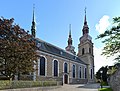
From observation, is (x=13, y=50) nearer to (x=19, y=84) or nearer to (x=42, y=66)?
(x=19, y=84)

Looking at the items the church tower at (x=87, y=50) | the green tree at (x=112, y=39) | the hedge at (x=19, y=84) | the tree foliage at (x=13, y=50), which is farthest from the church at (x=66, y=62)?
the green tree at (x=112, y=39)

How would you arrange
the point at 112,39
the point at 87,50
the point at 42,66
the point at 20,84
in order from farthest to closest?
the point at 87,50 < the point at 42,66 < the point at 20,84 < the point at 112,39

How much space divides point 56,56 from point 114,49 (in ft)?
94.1

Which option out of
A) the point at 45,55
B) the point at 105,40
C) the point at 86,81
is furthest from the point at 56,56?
the point at 105,40

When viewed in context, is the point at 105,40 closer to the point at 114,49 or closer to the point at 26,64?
the point at 114,49

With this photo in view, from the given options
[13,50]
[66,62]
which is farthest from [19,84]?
[66,62]

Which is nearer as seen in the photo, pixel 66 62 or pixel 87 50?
pixel 66 62

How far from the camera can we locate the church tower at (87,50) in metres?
56.8

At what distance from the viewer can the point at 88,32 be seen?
57.6m

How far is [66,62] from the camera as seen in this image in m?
43.9

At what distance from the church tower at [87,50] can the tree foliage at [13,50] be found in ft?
119

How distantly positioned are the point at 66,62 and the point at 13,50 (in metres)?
24.9

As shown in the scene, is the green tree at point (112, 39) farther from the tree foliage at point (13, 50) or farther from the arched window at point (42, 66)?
the arched window at point (42, 66)

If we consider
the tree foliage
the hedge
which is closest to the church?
the hedge
